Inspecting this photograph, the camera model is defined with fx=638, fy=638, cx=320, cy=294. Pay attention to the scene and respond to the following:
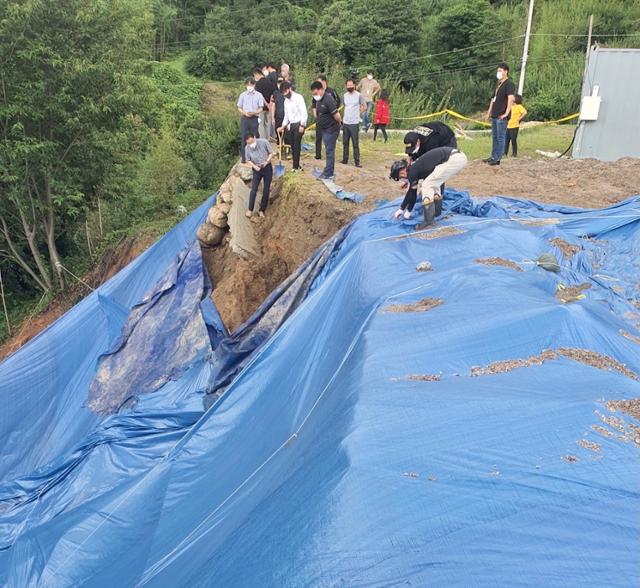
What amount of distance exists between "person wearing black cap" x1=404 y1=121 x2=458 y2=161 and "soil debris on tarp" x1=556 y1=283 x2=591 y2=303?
8.03 feet

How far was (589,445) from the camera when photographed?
2.82m

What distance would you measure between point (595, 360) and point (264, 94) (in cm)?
863

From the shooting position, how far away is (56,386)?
7781 mm

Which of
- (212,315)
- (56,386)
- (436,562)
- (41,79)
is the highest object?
(41,79)

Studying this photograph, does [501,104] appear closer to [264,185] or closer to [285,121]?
[285,121]

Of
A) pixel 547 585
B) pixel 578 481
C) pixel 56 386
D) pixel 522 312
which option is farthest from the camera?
pixel 56 386

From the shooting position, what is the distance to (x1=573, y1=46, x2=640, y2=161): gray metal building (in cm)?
1159

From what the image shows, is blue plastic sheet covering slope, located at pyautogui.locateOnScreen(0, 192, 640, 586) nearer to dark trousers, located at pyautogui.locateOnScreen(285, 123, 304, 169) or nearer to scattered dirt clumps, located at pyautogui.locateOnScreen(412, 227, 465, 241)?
scattered dirt clumps, located at pyautogui.locateOnScreen(412, 227, 465, 241)

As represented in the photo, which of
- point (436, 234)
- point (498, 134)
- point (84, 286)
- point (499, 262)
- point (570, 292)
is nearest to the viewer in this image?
point (570, 292)

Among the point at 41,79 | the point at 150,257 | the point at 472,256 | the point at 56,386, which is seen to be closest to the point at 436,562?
the point at 472,256

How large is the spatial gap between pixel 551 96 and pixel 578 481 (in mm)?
19351

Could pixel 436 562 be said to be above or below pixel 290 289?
above

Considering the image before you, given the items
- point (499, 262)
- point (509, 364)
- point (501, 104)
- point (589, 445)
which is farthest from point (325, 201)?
point (589, 445)

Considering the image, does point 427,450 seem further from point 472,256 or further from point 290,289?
point 290,289
